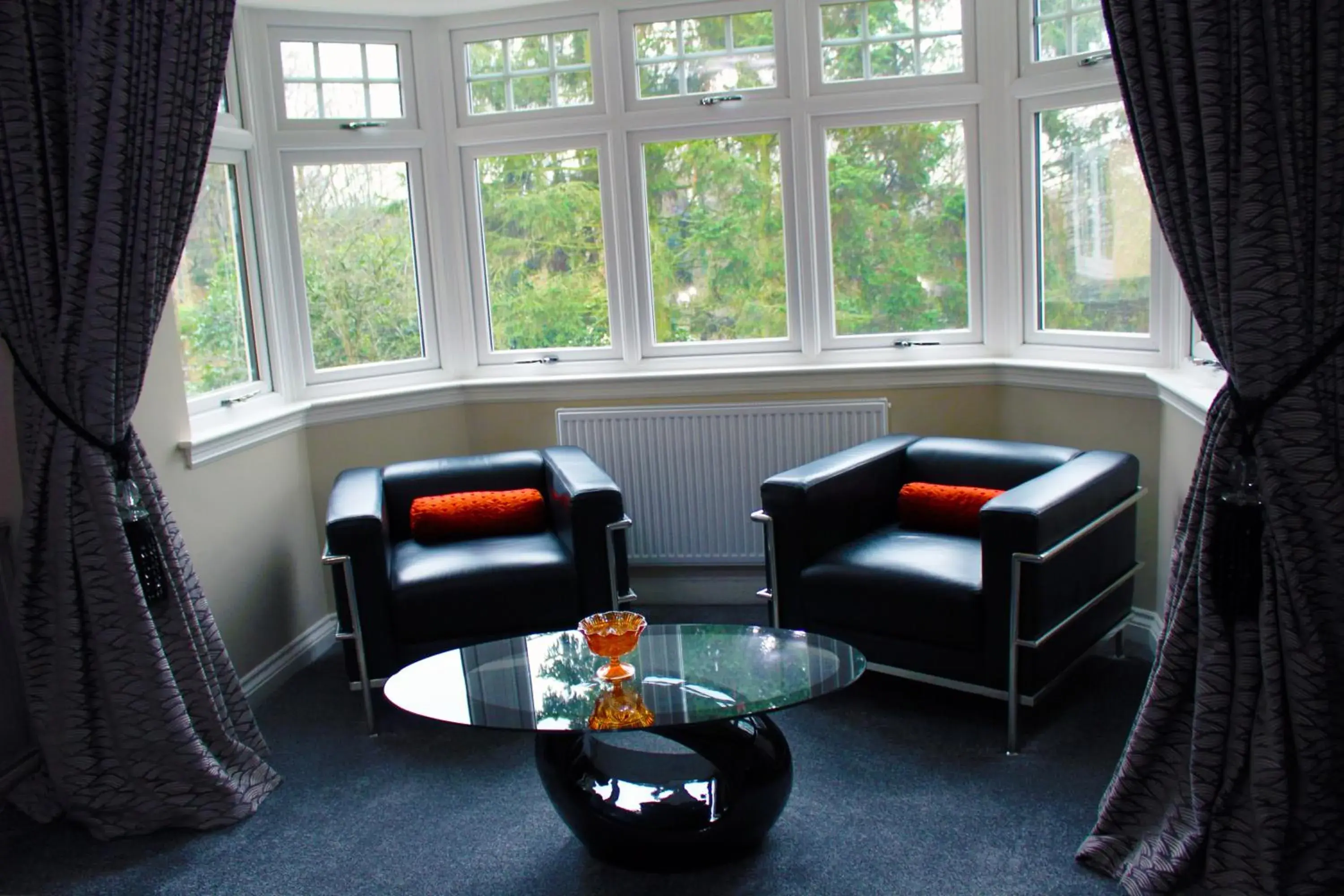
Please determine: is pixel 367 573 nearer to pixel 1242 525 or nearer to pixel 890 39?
pixel 1242 525

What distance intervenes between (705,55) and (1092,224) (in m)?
1.60

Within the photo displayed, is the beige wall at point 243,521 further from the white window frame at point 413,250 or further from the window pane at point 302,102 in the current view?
the window pane at point 302,102

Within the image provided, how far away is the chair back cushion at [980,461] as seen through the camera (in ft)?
12.3

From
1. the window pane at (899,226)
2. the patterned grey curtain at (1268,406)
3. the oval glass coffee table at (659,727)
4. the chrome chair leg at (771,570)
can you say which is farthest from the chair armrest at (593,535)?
the patterned grey curtain at (1268,406)

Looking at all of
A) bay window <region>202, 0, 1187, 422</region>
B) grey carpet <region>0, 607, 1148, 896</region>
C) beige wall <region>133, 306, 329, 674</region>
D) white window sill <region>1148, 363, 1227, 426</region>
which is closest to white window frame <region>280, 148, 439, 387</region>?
bay window <region>202, 0, 1187, 422</region>

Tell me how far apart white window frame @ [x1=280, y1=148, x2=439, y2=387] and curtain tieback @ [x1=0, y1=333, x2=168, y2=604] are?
1.38 metres

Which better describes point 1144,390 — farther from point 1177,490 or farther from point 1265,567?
point 1265,567

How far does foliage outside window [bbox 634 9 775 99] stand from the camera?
4.45m

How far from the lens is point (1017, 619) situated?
3.11m

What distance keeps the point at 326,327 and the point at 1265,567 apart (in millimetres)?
3420

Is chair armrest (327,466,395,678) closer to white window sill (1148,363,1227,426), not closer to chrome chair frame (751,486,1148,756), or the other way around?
chrome chair frame (751,486,1148,756)

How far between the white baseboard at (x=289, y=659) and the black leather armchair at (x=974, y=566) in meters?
1.75

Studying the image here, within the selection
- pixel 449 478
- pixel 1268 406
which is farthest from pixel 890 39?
pixel 1268 406

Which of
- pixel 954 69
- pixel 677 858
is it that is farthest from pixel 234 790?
pixel 954 69
